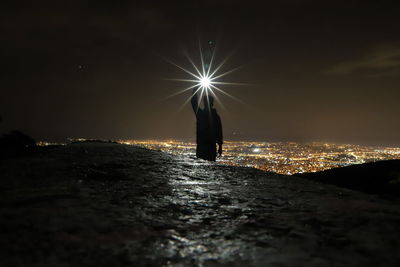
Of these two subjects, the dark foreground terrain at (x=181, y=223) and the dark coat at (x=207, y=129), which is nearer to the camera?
the dark foreground terrain at (x=181, y=223)

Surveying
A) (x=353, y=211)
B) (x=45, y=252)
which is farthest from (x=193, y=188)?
(x=45, y=252)

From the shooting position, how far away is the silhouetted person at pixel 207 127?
452 inches

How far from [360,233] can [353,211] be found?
0.41 m

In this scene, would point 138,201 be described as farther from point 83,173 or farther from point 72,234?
point 83,173

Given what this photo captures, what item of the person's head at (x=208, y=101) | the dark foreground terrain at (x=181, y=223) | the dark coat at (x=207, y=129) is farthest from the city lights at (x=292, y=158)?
the dark foreground terrain at (x=181, y=223)

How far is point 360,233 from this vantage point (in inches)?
53.2

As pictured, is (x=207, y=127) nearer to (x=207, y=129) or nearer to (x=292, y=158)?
(x=207, y=129)

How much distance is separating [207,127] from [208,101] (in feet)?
3.55

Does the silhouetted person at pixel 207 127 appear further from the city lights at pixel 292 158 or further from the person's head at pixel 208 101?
the city lights at pixel 292 158

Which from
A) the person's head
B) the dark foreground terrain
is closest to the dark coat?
the person's head

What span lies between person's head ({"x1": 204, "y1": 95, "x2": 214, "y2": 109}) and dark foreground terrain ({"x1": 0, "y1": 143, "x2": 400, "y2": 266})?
896 centimetres

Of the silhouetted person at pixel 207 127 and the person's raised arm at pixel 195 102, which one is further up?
the person's raised arm at pixel 195 102

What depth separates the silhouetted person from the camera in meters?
11.5

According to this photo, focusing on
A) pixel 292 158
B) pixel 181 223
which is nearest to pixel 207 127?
pixel 181 223
